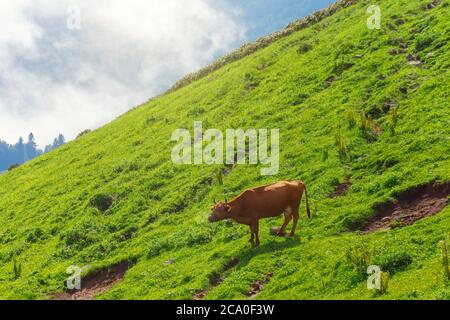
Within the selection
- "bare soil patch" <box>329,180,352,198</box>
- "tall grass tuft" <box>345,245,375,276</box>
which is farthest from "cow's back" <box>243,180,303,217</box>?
"tall grass tuft" <box>345,245,375,276</box>

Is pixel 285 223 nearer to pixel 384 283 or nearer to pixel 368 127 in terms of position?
pixel 384 283

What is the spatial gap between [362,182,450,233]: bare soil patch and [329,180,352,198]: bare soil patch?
3263mm

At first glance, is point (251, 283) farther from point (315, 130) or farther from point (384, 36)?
point (384, 36)

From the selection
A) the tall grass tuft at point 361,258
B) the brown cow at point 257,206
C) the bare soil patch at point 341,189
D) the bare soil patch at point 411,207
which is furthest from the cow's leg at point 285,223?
the tall grass tuft at point 361,258

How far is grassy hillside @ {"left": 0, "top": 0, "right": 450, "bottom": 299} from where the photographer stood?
20734 millimetres

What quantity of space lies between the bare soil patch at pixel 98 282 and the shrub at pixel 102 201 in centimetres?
981

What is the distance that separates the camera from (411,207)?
2355 cm

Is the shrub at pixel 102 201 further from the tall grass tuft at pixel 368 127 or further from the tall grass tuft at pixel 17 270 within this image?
the tall grass tuft at pixel 368 127

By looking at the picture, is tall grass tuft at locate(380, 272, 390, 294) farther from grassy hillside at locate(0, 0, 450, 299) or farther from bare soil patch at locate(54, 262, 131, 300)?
bare soil patch at locate(54, 262, 131, 300)

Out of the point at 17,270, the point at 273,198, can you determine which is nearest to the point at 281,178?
the point at 273,198

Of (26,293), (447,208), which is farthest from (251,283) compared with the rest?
(26,293)

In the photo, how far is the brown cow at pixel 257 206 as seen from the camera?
78.3 feet

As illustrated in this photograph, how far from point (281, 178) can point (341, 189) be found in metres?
4.45

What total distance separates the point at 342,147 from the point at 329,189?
166 inches
